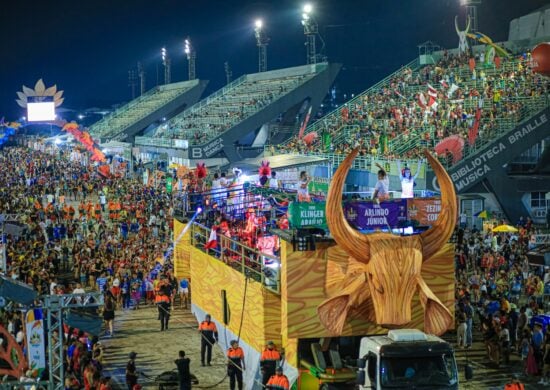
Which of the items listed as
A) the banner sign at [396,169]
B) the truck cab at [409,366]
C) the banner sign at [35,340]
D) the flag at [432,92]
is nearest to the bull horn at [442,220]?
the truck cab at [409,366]

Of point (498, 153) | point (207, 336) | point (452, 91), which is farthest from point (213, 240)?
point (452, 91)

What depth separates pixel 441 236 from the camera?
552 inches

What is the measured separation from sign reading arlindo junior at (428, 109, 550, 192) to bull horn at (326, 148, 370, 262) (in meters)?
17.1

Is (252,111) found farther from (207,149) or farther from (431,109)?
(431,109)

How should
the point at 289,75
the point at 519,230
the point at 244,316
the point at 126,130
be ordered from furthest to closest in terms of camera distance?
the point at 126,130 < the point at 289,75 < the point at 519,230 < the point at 244,316

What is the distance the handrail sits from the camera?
49.6ft

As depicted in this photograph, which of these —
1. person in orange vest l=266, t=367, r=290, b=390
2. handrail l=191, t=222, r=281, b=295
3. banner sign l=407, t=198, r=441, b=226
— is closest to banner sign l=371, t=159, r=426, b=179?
handrail l=191, t=222, r=281, b=295

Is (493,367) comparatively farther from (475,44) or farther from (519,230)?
(475,44)

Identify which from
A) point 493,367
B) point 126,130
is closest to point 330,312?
point 493,367

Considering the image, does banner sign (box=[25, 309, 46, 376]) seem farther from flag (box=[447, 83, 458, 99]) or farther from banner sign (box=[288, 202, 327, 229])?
flag (box=[447, 83, 458, 99])

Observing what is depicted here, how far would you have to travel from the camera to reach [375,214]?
48.2 ft

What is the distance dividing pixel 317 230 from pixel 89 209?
25670 mm

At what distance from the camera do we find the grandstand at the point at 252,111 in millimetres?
49938

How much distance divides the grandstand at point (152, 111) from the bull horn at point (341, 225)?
58.3m
